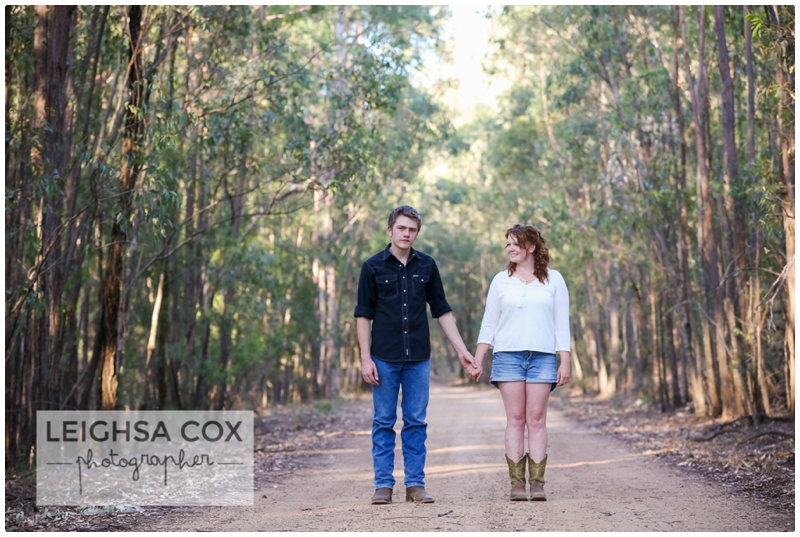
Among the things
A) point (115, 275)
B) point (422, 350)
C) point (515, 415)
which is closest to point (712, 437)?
point (515, 415)

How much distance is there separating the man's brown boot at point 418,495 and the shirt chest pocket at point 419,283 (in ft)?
4.44

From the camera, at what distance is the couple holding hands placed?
5809 millimetres

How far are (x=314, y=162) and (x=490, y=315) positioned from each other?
822cm

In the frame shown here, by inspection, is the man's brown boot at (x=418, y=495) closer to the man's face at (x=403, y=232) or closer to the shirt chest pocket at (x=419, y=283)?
the shirt chest pocket at (x=419, y=283)

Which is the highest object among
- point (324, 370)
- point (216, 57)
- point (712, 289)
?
point (216, 57)

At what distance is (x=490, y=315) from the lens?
19.7 feet

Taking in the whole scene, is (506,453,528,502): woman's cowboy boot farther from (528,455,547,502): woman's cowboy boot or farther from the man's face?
the man's face

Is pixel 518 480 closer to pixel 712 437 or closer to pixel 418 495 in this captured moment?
pixel 418 495

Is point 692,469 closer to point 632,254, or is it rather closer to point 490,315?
point 490,315

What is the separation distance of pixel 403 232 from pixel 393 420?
132cm

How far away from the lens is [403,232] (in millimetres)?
5812

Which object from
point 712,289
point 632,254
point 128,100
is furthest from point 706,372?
point 128,100

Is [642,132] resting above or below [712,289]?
above

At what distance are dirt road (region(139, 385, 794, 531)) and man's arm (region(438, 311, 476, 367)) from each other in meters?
1.00
